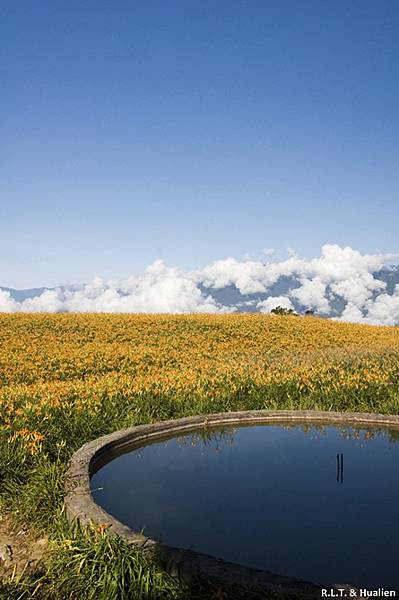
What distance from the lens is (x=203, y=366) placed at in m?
13.9

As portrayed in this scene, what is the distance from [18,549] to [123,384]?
5.37 m

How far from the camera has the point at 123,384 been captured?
995cm

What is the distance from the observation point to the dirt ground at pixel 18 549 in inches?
169

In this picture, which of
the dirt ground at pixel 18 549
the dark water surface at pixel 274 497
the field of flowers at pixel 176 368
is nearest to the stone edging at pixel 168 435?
the dark water surface at pixel 274 497

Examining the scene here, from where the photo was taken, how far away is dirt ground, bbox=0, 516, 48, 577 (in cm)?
430

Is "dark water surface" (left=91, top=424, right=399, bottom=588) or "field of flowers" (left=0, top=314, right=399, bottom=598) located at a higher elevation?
"field of flowers" (left=0, top=314, right=399, bottom=598)

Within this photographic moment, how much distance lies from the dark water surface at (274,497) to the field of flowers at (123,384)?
0.95m

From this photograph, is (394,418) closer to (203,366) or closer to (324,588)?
(324,588)

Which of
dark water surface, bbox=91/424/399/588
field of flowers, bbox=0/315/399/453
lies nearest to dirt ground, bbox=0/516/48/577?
dark water surface, bbox=91/424/399/588

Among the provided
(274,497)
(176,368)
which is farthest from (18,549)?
(176,368)

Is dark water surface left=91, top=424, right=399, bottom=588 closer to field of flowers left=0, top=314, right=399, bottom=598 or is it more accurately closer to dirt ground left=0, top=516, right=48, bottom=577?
dirt ground left=0, top=516, right=48, bottom=577

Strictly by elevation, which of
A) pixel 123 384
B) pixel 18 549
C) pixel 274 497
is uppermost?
pixel 123 384

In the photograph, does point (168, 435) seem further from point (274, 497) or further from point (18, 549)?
point (18, 549)

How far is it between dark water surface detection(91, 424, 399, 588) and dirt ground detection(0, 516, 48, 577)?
75 cm
